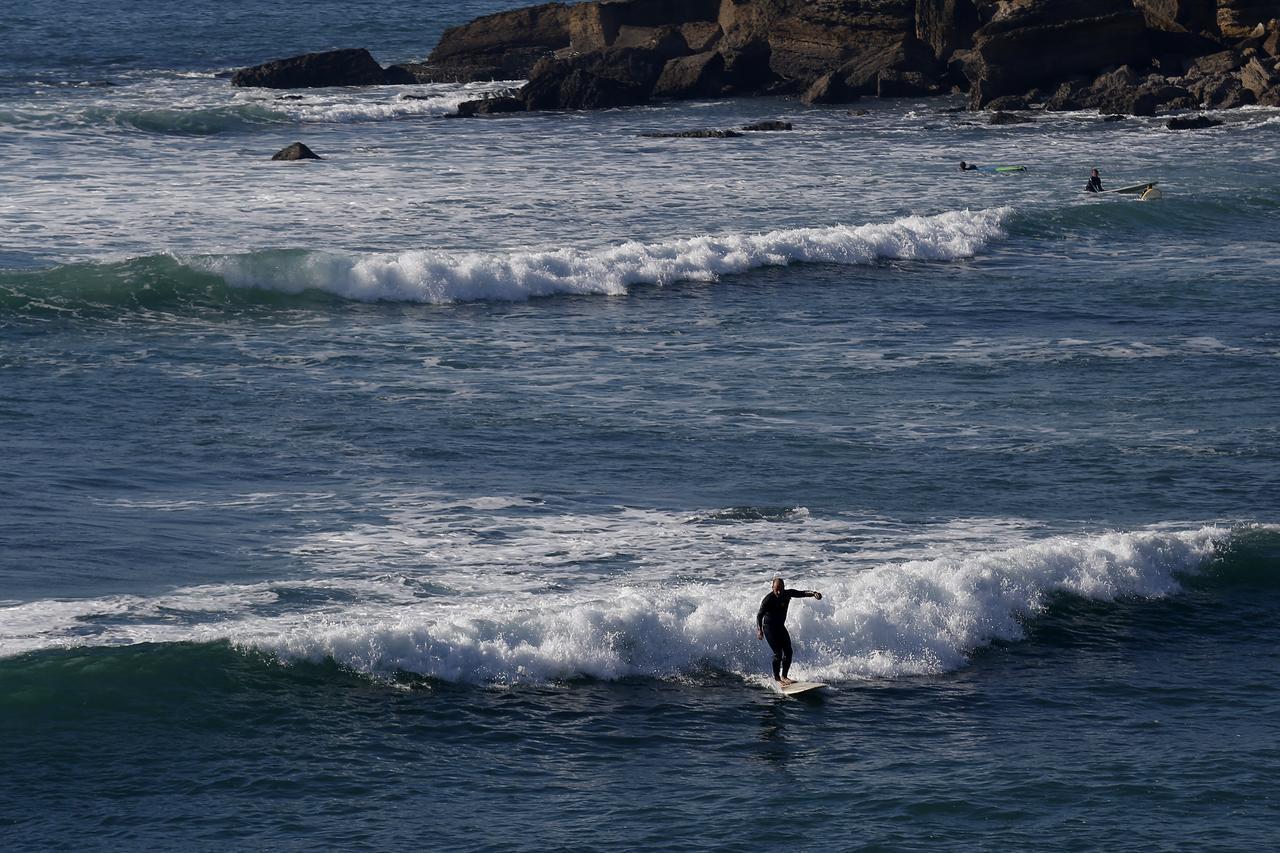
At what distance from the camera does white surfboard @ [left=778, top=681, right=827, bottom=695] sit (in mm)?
14812

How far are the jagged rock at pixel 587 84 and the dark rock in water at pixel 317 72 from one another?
9.30 meters

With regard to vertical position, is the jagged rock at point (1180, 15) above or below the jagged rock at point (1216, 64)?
above

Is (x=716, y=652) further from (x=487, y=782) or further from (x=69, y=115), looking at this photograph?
(x=69, y=115)

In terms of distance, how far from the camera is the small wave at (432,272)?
29984mm

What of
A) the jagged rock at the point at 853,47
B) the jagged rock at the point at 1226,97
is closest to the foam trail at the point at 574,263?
the jagged rock at the point at 1226,97

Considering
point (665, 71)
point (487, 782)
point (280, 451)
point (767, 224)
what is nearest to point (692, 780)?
point (487, 782)

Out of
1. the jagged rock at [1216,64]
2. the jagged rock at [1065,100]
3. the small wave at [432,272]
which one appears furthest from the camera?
the jagged rock at [1216,64]

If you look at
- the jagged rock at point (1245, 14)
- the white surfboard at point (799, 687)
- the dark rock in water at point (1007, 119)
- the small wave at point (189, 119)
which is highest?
the jagged rock at point (1245, 14)

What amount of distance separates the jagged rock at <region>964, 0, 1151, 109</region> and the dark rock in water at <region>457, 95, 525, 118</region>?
1543cm

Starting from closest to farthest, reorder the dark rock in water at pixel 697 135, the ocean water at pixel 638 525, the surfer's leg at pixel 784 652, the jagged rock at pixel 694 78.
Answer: the ocean water at pixel 638 525, the surfer's leg at pixel 784 652, the dark rock in water at pixel 697 135, the jagged rock at pixel 694 78

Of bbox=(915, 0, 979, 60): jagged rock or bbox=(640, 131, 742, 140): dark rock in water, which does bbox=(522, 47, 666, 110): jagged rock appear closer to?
bbox=(640, 131, 742, 140): dark rock in water

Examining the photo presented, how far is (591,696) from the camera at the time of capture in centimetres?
1486

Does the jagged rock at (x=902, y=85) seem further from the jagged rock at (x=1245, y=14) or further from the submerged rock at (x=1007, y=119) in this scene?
the jagged rock at (x=1245, y=14)

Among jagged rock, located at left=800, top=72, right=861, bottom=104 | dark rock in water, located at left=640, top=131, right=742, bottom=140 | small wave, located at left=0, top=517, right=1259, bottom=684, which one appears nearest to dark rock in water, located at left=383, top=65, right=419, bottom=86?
jagged rock, located at left=800, top=72, right=861, bottom=104
